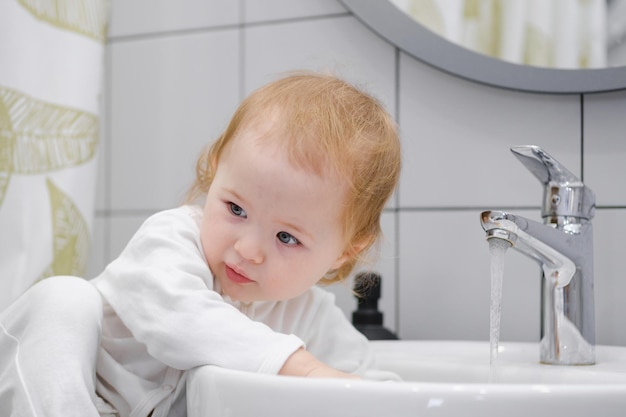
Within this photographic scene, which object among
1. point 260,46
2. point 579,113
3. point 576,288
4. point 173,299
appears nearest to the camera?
point 173,299

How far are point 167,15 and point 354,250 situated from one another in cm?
64

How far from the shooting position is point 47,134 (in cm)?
109

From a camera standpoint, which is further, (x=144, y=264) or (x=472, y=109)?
(x=472, y=109)

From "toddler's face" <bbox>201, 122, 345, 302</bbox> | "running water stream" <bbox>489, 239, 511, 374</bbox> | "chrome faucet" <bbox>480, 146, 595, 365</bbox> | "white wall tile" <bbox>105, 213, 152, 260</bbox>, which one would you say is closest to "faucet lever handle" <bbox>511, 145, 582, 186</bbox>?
"chrome faucet" <bbox>480, 146, 595, 365</bbox>

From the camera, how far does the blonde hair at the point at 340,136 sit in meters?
0.80

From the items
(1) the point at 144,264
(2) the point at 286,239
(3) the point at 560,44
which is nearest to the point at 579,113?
(3) the point at 560,44

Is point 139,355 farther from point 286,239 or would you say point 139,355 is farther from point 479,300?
point 479,300

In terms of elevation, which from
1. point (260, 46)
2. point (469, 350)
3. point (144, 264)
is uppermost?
point (260, 46)

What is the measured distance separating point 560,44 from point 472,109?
0.49 feet

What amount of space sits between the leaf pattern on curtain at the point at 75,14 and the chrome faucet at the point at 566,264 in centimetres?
65

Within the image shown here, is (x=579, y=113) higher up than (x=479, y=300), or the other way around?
(x=579, y=113)

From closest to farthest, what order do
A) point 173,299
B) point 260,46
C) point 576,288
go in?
point 173,299 → point 576,288 → point 260,46

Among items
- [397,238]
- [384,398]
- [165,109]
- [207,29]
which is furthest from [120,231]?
[384,398]

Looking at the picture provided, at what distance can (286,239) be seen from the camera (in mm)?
826
